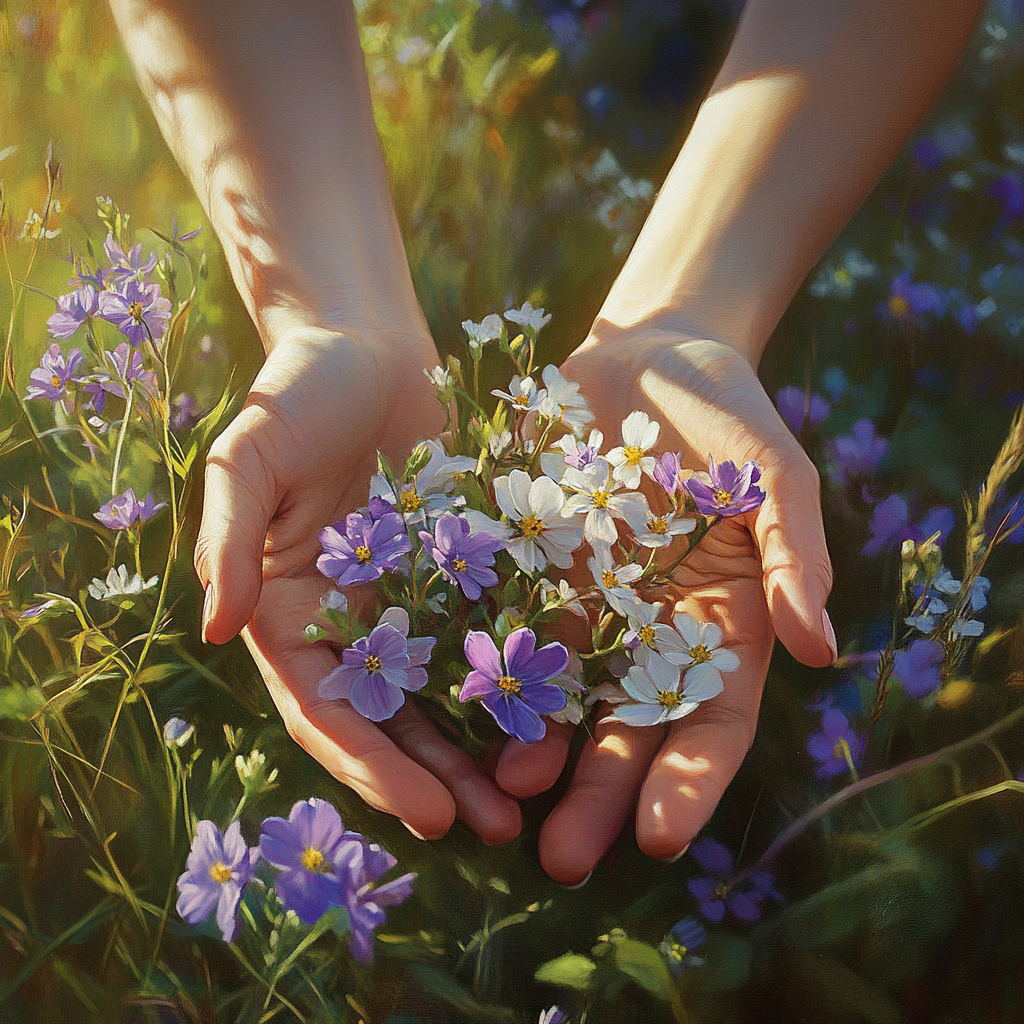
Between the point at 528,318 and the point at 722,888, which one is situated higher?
the point at 528,318

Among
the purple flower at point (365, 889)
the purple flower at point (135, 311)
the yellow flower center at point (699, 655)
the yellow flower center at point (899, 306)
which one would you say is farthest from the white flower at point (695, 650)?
the purple flower at point (135, 311)

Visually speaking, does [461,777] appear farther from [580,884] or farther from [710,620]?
[710,620]

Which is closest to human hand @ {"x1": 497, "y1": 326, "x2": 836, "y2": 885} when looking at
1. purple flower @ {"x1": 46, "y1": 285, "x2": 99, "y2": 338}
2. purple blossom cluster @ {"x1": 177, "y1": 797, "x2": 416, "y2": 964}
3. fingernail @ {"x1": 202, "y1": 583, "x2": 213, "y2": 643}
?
purple blossom cluster @ {"x1": 177, "y1": 797, "x2": 416, "y2": 964}

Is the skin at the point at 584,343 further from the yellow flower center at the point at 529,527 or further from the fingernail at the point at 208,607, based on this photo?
the yellow flower center at the point at 529,527

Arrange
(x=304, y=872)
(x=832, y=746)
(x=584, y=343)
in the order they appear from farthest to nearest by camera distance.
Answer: (x=584, y=343) → (x=832, y=746) → (x=304, y=872)

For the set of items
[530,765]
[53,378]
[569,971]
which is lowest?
[569,971]

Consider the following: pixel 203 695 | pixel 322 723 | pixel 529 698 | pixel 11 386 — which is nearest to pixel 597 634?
pixel 529 698

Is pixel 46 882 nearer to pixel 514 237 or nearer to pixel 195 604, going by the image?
pixel 195 604

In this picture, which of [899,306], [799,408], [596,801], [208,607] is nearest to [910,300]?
[899,306]
